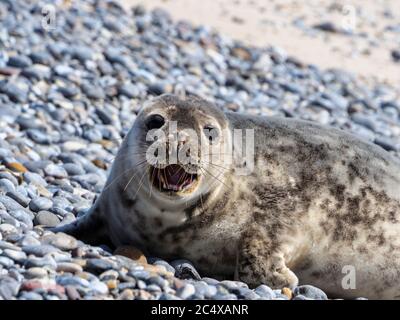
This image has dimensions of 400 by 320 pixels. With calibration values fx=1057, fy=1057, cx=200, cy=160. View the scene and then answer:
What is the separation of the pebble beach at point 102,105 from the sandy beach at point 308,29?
0.23 metres

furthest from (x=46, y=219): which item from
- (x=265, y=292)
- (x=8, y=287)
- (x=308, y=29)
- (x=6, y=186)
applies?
(x=308, y=29)

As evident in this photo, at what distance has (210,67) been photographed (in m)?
12.1

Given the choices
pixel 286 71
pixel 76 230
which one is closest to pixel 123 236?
pixel 76 230

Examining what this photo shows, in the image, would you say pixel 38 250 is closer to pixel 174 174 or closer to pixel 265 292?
pixel 174 174

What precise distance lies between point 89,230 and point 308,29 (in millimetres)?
9225

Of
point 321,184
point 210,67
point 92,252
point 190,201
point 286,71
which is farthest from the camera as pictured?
point 286,71

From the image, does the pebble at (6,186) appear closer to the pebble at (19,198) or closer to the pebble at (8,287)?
the pebble at (19,198)

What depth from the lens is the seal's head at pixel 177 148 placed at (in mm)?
5605

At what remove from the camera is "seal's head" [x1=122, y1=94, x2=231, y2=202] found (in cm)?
561

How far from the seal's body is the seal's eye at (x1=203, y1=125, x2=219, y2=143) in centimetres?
3

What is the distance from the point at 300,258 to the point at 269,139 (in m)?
0.75

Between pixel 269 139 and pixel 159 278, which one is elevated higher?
pixel 269 139
